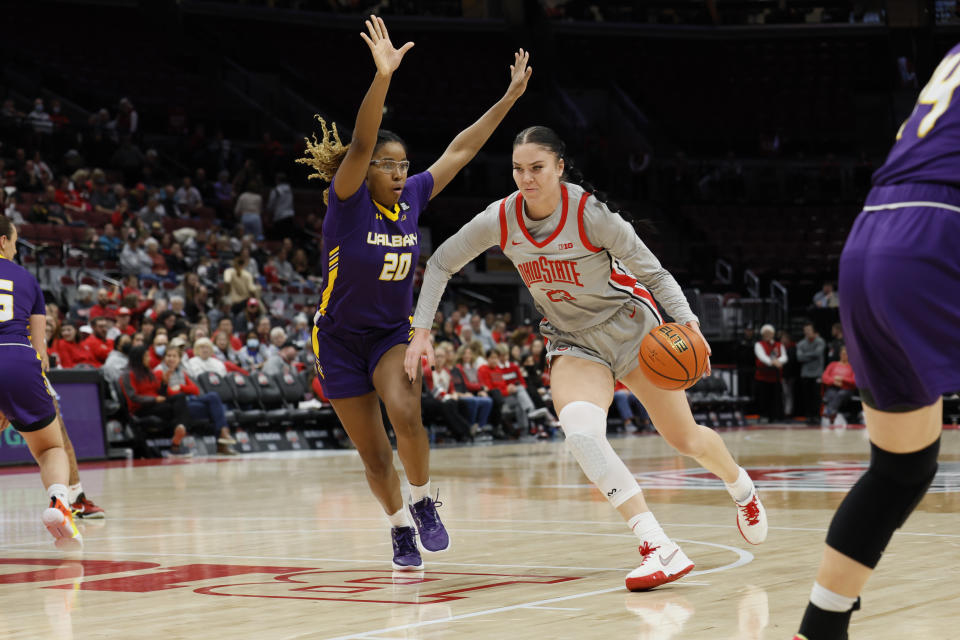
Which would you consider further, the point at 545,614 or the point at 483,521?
the point at 483,521

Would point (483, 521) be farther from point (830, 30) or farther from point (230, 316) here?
point (830, 30)

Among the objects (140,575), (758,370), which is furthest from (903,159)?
(758,370)

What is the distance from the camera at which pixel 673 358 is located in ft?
15.8

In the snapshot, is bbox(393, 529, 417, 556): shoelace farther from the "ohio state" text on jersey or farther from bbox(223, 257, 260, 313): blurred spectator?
bbox(223, 257, 260, 313): blurred spectator

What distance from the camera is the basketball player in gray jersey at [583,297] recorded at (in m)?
4.84

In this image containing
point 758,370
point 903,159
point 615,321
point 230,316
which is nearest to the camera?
point 903,159

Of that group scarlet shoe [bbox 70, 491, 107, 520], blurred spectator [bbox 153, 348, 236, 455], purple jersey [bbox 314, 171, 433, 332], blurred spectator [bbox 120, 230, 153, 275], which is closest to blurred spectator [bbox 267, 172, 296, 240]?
blurred spectator [bbox 120, 230, 153, 275]

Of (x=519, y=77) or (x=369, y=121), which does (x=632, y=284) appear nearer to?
(x=519, y=77)

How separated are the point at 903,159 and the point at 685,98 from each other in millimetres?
30163

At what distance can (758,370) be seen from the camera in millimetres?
21734

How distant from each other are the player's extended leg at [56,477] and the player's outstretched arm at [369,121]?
2.57m

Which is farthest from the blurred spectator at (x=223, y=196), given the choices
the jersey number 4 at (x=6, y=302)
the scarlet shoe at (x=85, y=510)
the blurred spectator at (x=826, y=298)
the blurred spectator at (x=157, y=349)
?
the jersey number 4 at (x=6, y=302)

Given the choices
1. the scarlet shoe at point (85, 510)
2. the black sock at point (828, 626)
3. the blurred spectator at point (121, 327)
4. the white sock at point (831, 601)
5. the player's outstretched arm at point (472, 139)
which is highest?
the player's outstretched arm at point (472, 139)

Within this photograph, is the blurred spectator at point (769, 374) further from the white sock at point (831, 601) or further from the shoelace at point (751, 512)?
the white sock at point (831, 601)
